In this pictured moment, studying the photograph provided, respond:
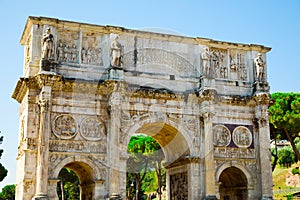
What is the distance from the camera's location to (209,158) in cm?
1727

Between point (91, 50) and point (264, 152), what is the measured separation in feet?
28.6

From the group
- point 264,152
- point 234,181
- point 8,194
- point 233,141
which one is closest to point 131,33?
point 233,141

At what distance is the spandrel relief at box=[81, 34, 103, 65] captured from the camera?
55.6 feet

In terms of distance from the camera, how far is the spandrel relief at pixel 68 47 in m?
16.6

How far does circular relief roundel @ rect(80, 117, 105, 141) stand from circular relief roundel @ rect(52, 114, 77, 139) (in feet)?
1.18

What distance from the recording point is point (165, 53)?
18.1 metres

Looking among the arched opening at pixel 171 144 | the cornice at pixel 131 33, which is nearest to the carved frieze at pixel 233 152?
the arched opening at pixel 171 144

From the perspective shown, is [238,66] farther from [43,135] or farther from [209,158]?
[43,135]

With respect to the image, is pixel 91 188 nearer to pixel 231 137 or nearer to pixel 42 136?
pixel 42 136

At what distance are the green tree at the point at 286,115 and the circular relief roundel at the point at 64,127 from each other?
15.4 meters

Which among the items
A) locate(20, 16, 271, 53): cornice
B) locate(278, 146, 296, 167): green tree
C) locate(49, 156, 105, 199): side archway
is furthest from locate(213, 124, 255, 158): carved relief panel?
locate(278, 146, 296, 167): green tree

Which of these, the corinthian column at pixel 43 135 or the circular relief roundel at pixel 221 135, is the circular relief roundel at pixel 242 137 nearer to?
the circular relief roundel at pixel 221 135

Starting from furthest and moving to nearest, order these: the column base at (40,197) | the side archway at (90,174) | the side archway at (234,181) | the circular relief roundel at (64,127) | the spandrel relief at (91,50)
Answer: the side archway at (234,181) < the spandrel relief at (91,50) < the circular relief roundel at (64,127) < the side archway at (90,174) < the column base at (40,197)

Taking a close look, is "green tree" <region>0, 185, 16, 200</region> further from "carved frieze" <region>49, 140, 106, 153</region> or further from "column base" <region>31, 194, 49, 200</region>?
"column base" <region>31, 194, 49, 200</region>
